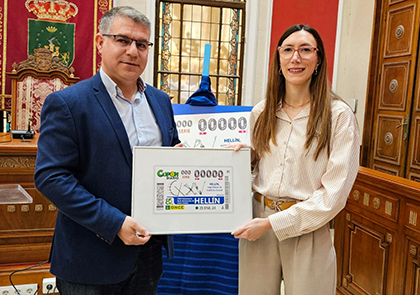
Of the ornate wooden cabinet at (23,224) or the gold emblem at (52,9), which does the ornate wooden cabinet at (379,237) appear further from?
the gold emblem at (52,9)

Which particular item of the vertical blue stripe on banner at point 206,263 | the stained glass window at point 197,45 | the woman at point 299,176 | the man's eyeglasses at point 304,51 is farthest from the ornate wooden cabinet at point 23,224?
the stained glass window at point 197,45

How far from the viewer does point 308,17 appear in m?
5.18

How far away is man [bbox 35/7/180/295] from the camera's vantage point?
118cm

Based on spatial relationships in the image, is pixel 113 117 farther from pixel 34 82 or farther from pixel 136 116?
pixel 34 82

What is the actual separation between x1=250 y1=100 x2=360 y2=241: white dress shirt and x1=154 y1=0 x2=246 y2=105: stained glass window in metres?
3.87

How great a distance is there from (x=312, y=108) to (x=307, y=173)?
24 cm

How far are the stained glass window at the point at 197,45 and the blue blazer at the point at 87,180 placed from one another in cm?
396

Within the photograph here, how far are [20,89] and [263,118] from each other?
3.64m

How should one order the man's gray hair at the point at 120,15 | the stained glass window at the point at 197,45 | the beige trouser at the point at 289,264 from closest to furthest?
the man's gray hair at the point at 120,15 → the beige trouser at the point at 289,264 → the stained glass window at the point at 197,45

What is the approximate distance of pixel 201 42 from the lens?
534cm

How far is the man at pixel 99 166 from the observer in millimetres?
1185

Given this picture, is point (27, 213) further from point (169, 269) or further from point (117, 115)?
point (117, 115)

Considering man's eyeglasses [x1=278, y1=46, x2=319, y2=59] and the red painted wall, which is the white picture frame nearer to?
man's eyeglasses [x1=278, y1=46, x2=319, y2=59]

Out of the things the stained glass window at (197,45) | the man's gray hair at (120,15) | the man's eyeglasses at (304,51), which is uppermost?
the stained glass window at (197,45)
